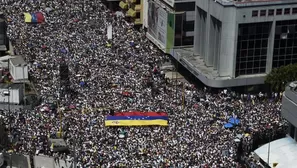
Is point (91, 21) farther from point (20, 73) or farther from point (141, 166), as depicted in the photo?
point (141, 166)

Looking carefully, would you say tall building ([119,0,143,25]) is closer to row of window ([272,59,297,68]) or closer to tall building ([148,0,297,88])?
tall building ([148,0,297,88])

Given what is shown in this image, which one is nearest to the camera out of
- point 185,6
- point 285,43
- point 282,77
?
point 282,77

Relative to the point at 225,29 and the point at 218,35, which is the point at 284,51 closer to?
the point at 218,35

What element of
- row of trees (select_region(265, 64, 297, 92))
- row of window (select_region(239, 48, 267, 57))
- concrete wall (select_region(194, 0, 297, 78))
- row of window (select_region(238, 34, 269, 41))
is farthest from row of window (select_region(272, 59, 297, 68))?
row of window (select_region(238, 34, 269, 41))

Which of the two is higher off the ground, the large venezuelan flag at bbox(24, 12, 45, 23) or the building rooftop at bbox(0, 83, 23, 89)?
the large venezuelan flag at bbox(24, 12, 45, 23)

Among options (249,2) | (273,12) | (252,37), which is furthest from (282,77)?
(249,2)

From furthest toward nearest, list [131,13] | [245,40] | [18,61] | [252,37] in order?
[131,13] → [18,61] → [252,37] → [245,40]

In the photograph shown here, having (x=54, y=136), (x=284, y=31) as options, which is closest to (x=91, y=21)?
(x=284, y=31)
